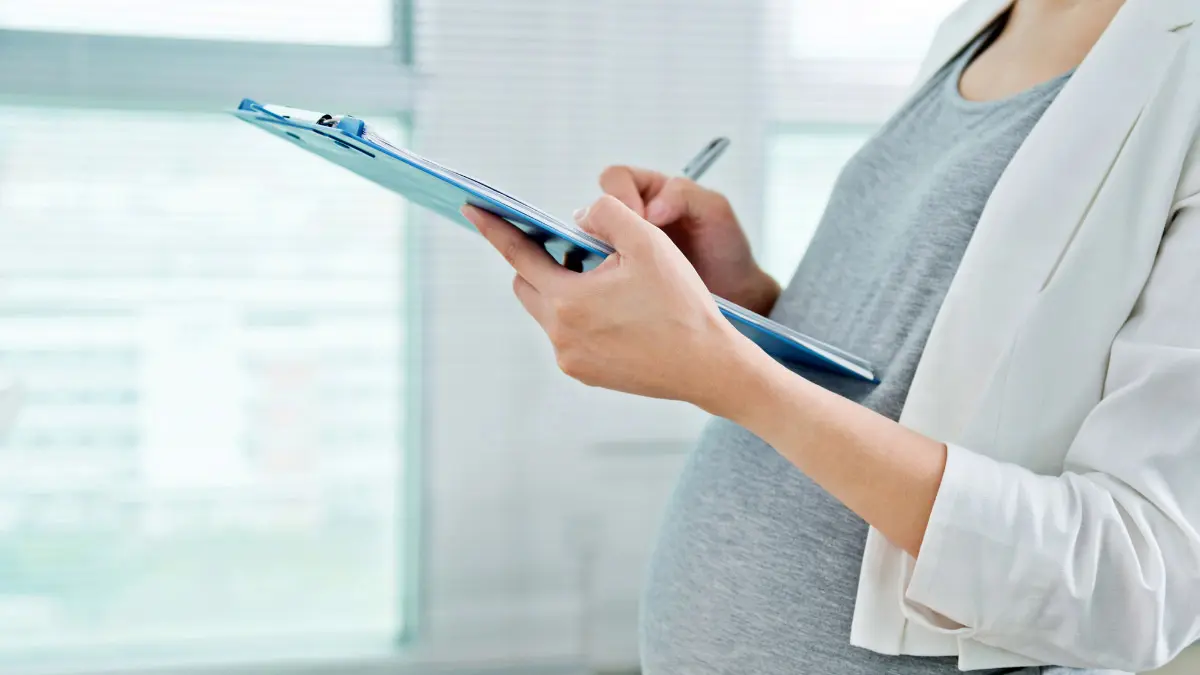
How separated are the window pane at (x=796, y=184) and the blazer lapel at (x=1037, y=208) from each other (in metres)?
1.16

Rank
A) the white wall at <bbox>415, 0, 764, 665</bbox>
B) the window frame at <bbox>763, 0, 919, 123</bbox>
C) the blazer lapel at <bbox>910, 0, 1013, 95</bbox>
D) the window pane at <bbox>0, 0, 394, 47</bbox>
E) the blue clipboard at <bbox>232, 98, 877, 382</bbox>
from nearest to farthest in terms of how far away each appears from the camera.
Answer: the blue clipboard at <bbox>232, 98, 877, 382</bbox> < the blazer lapel at <bbox>910, 0, 1013, 95</bbox> < the window pane at <bbox>0, 0, 394, 47</bbox> < the white wall at <bbox>415, 0, 764, 665</bbox> < the window frame at <bbox>763, 0, 919, 123</bbox>

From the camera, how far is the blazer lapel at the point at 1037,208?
610mm

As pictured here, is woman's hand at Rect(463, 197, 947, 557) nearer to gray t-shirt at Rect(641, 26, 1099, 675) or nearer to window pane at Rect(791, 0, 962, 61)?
gray t-shirt at Rect(641, 26, 1099, 675)

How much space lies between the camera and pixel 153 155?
1529mm

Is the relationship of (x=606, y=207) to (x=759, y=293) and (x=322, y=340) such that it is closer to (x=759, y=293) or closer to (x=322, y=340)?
(x=759, y=293)

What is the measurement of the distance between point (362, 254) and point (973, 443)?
1206 mm

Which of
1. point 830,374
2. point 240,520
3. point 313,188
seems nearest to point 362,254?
point 313,188

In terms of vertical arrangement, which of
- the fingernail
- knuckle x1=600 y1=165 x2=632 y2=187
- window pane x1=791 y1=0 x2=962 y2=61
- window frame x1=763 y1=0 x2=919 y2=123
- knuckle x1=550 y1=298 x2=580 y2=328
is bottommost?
knuckle x1=550 y1=298 x2=580 y2=328

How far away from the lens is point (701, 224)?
903mm

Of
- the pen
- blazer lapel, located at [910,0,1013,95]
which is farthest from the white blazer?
the pen

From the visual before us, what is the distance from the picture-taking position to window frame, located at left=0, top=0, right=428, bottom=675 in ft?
4.87

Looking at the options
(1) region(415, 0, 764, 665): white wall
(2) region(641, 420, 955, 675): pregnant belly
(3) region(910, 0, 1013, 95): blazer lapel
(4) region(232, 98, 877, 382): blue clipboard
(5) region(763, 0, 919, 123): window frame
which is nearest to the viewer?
(4) region(232, 98, 877, 382): blue clipboard

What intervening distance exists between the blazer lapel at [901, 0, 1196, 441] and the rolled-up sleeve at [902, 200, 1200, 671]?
6cm

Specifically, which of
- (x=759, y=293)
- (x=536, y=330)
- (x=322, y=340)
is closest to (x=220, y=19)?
(x=322, y=340)
